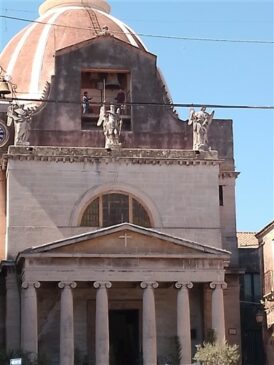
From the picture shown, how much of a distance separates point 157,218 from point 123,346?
657 centimetres

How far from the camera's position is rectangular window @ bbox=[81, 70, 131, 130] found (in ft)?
159

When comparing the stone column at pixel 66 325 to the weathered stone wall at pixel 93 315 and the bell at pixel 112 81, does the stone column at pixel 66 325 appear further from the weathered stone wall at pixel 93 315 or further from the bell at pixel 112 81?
the bell at pixel 112 81

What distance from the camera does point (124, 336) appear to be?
157ft

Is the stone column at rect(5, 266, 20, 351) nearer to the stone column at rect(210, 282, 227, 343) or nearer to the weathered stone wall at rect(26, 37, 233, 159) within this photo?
the weathered stone wall at rect(26, 37, 233, 159)

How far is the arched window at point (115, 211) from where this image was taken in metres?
45.8

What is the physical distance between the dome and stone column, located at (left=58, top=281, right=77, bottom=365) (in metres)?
15.2

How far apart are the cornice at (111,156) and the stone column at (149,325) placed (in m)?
6.75

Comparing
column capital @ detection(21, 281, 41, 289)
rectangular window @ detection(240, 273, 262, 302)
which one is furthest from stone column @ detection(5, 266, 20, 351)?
rectangular window @ detection(240, 273, 262, 302)

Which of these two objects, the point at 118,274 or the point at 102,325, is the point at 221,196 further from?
the point at 102,325

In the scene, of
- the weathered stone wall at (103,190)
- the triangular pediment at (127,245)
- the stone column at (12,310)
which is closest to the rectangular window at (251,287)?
the weathered stone wall at (103,190)

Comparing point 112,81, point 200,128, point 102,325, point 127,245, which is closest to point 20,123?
point 112,81

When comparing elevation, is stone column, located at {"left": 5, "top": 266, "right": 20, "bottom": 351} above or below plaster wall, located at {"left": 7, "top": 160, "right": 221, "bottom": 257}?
below

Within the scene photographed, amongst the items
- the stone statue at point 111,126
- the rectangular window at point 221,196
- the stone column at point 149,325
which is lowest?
the stone column at point 149,325

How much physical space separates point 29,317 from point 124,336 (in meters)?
7.45
